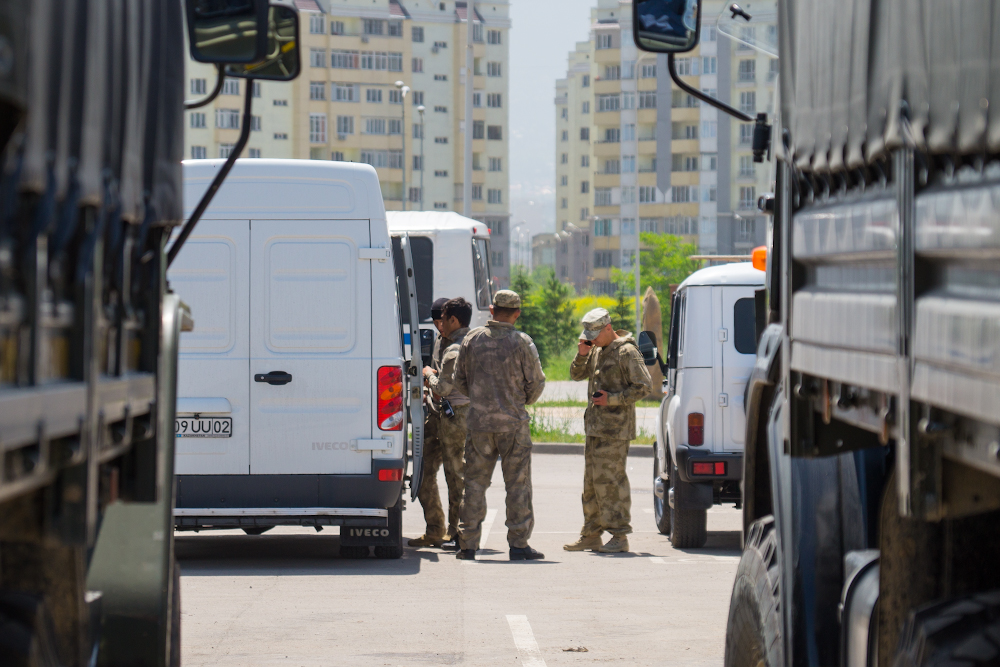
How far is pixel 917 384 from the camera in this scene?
241cm

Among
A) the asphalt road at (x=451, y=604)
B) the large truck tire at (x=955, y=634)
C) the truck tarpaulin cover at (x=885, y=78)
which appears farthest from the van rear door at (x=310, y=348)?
the large truck tire at (x=955, y=634)

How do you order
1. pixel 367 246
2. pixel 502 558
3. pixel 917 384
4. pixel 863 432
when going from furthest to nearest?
pixel 502 558, pixel 367 246, pixel 863 432, pixel 917 384

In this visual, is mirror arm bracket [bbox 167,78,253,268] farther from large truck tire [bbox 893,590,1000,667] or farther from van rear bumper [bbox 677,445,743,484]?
van rear bumper [bbox 677,445,743,484]

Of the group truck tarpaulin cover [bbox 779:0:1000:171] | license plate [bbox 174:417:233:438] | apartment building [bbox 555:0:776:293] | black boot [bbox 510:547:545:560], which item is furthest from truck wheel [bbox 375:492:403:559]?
apartment building [bbox 555:0:776:293]

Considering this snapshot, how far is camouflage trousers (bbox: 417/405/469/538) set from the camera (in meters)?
10.5

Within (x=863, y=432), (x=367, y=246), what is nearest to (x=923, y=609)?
(x=863, y=432)

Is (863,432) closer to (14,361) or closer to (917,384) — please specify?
(917,384)

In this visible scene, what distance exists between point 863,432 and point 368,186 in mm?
6114

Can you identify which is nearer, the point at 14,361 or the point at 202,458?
the point at 14,361

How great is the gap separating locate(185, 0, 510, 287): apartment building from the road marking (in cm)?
7827

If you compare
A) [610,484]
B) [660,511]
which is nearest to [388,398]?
[610,484]

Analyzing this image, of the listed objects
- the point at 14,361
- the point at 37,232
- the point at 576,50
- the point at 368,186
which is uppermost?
the point at 576,50

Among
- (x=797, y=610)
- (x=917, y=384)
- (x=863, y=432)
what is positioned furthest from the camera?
(x=797, y=610)

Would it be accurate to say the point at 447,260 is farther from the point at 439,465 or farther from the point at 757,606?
the point at 757,606
